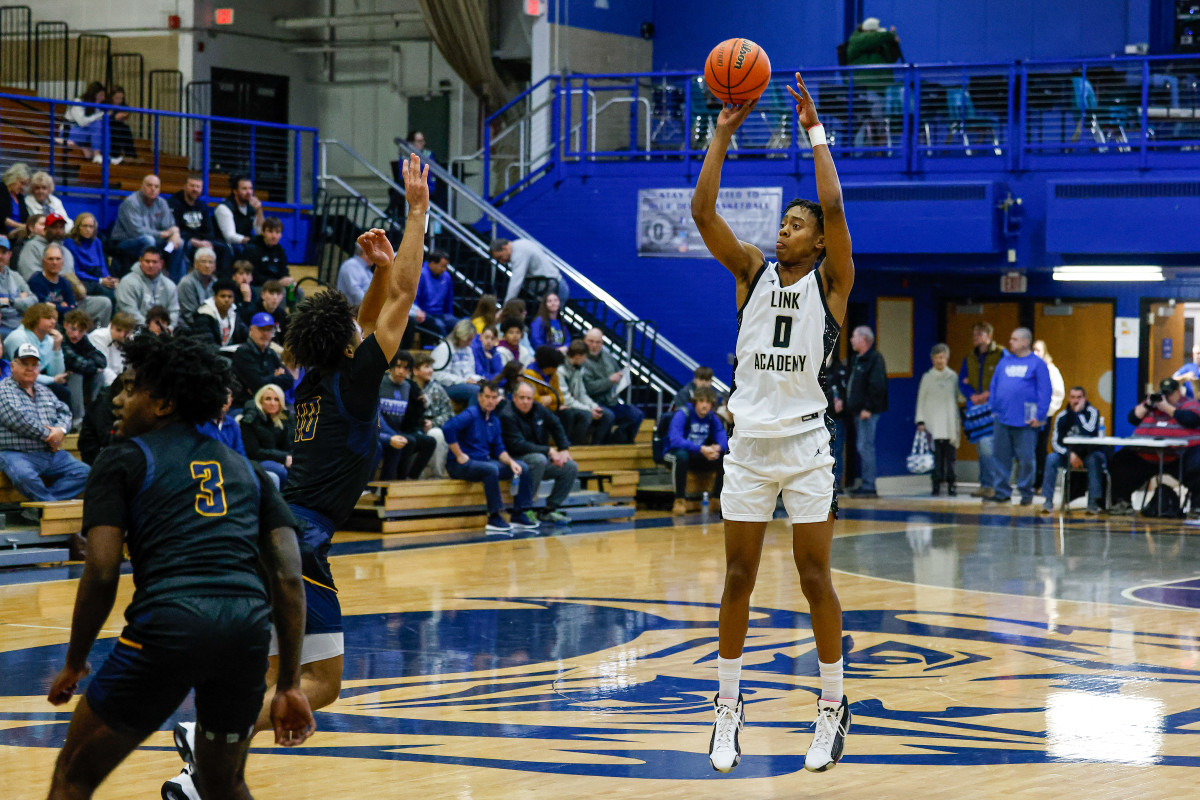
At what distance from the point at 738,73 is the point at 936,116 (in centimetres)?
1233

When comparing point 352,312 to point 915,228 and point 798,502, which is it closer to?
point 798,502

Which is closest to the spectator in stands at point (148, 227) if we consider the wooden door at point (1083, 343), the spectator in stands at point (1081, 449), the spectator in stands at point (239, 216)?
the spectator in stands at point (239, 216)

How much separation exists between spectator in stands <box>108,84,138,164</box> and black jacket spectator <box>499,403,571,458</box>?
6240 millimetres

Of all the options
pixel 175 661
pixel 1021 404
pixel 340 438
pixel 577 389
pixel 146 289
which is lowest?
pixel 175 661

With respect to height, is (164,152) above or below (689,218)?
above

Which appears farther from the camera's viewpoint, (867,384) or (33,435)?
(867,384)

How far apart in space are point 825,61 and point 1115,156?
4997 mm

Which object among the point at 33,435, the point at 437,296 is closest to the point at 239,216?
the point at 437,296

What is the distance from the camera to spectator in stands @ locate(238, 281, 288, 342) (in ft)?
40.6

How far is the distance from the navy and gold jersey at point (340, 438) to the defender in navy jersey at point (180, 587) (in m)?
0.91

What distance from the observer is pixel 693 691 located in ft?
21.5

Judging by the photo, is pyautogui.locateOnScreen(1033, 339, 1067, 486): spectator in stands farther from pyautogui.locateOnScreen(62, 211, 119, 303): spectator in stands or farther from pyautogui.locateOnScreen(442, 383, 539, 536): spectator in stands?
pyautogui.locateOnScreen(62, 211, 119, 303): spectator in stands

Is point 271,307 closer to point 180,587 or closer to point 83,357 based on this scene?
point 83,357

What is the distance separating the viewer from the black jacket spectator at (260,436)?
1115 cm
